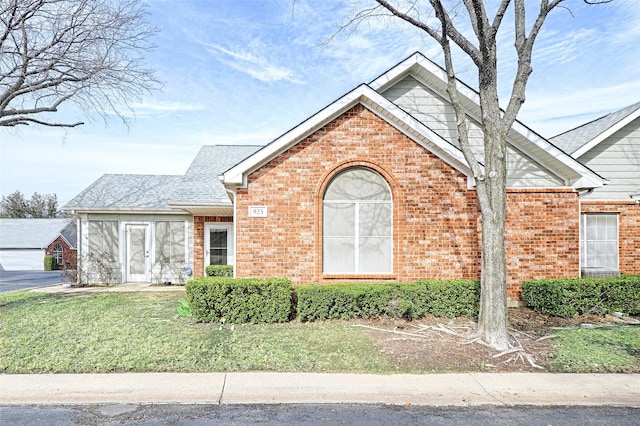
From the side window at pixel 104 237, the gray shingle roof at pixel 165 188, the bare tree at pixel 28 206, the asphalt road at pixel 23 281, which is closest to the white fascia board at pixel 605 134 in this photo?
the gray shingle roof at pixel 165 188

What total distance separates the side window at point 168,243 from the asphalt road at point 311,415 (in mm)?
11440

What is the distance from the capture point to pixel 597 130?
13359 mm

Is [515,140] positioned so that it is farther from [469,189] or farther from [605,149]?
[605,149]

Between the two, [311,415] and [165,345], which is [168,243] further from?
[311,415]

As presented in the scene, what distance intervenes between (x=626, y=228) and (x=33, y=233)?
44836 mm

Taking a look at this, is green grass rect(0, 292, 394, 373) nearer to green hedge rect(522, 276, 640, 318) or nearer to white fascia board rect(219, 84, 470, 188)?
white fascia board rect(219, 84, 470, 188)

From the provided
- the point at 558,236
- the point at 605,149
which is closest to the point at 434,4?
the point at 558,236

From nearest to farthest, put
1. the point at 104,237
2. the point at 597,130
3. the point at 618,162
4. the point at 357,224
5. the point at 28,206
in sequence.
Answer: the point at 357,224 < the point at 618,162 < the point at 597,130 < the point at 104,237 < the point at 28,206

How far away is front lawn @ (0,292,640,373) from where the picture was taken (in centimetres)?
608

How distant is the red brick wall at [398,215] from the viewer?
9555 mm

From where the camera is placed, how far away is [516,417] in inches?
181

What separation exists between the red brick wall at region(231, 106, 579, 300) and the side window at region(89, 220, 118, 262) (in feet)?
29.8

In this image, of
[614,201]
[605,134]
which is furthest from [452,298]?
[605,134]

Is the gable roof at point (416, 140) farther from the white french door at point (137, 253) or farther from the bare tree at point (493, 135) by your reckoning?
the white french door at point (137, 253)
